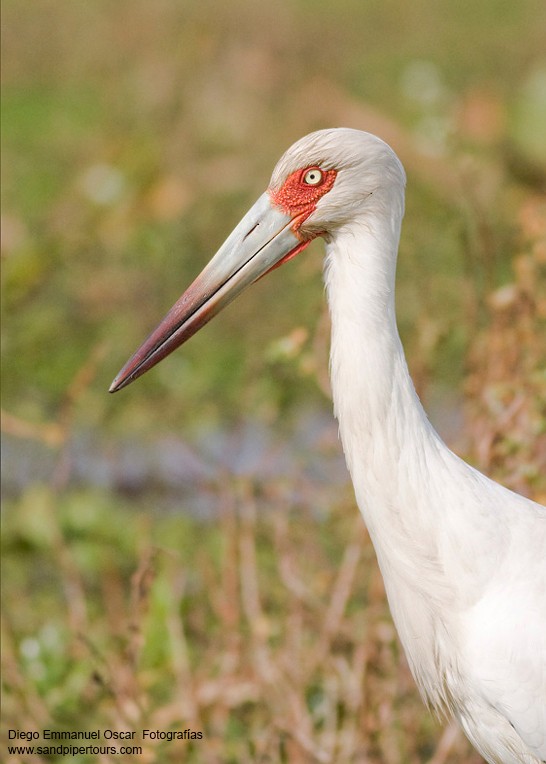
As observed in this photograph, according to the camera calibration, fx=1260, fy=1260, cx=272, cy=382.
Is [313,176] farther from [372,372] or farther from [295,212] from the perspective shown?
[372,372]

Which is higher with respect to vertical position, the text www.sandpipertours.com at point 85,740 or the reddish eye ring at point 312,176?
the reddish eye ring at point 312,176

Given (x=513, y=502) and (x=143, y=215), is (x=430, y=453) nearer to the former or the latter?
(x=513, y=502)

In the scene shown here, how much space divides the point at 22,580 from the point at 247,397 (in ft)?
4.40

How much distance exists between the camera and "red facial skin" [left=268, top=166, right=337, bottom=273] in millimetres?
2719

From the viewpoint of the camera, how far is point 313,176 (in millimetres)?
2729

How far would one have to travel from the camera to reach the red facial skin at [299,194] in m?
2.72

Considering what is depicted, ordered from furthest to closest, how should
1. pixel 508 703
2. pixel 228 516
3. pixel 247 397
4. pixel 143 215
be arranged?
pixel 143 215 → pixel 247 397 → pixel 228 516 → pixel 508 703

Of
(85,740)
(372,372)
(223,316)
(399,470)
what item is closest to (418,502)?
(399,470)

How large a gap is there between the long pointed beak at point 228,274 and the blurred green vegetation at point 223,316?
0.52 metres

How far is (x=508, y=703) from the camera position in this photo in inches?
105

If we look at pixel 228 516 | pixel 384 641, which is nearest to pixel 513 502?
pixel 384 641

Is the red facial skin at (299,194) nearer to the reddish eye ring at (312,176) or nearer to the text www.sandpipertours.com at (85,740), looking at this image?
the reddish eye ring at (312,176)

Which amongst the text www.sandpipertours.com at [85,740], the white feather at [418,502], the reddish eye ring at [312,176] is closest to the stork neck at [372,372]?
the white feather at [418,502]

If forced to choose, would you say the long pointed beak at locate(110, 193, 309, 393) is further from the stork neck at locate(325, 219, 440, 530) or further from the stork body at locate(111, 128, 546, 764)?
the stork neck at locate(325, 219, 440, 530)
